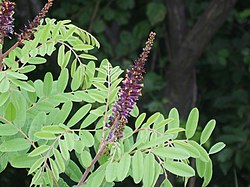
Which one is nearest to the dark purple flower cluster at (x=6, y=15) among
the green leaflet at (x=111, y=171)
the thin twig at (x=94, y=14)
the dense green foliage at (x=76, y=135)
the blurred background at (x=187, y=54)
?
the dense green foliage at (x=76, y=135)

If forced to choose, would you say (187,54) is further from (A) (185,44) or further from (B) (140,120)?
(B) (140,120)

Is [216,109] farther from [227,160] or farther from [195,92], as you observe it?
[227,160]

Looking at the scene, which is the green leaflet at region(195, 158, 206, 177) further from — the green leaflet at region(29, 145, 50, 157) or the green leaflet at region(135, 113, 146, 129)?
the green leaflet at region(29, 145, 50, 157)

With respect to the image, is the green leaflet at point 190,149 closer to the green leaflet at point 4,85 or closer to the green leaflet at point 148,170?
the green leaflet at point 148,170

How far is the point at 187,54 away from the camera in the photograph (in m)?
2.36

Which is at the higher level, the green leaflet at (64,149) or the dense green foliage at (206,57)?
the dense green foliage at (206,57)

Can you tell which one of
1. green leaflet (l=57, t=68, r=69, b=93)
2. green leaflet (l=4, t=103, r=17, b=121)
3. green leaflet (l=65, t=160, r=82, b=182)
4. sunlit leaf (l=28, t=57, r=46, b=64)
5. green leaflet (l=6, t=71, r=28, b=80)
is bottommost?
green leaflet (l=65, t=160, r=82, b=182)

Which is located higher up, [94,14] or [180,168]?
[94,14]

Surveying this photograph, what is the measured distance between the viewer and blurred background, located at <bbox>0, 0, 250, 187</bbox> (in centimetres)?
235

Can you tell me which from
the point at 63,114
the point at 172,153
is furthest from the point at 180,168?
the point at 63,114

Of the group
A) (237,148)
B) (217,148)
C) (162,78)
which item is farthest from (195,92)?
(217,148)

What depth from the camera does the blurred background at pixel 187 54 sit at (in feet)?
7.70

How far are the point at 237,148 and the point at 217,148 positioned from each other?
149cm

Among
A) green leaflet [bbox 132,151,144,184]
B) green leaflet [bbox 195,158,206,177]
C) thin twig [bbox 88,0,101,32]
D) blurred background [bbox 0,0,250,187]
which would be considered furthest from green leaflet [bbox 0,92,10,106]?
thin twig [bbox 88,0,101,32]
